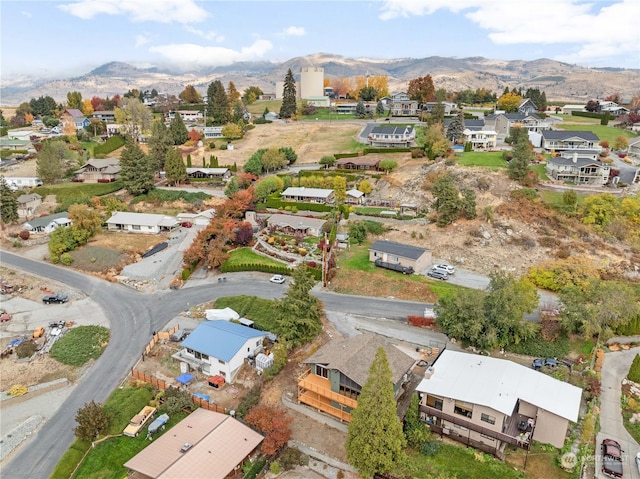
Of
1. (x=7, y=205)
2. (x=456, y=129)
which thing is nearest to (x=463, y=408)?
(x=456, y=129)

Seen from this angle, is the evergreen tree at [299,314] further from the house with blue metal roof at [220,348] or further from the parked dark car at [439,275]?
the parked dark car at [439,275]

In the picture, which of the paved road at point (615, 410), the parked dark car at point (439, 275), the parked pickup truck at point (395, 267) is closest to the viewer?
the paved road at point (615, 410)

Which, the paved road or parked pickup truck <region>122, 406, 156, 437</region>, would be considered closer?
the paved road

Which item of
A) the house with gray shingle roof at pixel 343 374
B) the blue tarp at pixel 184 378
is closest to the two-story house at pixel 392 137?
the house with gray shingle roof at pixel 343 374

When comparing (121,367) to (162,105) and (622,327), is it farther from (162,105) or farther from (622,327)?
(162,105)


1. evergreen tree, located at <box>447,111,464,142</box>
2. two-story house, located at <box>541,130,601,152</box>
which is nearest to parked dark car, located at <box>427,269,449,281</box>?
evergreen tree, located at <box>447,111,464,142</box>

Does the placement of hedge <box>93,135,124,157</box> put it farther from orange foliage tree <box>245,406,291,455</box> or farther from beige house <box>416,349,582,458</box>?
beige house <box>416,349,582,458</box>

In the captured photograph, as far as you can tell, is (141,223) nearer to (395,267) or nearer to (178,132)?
(395,267)
